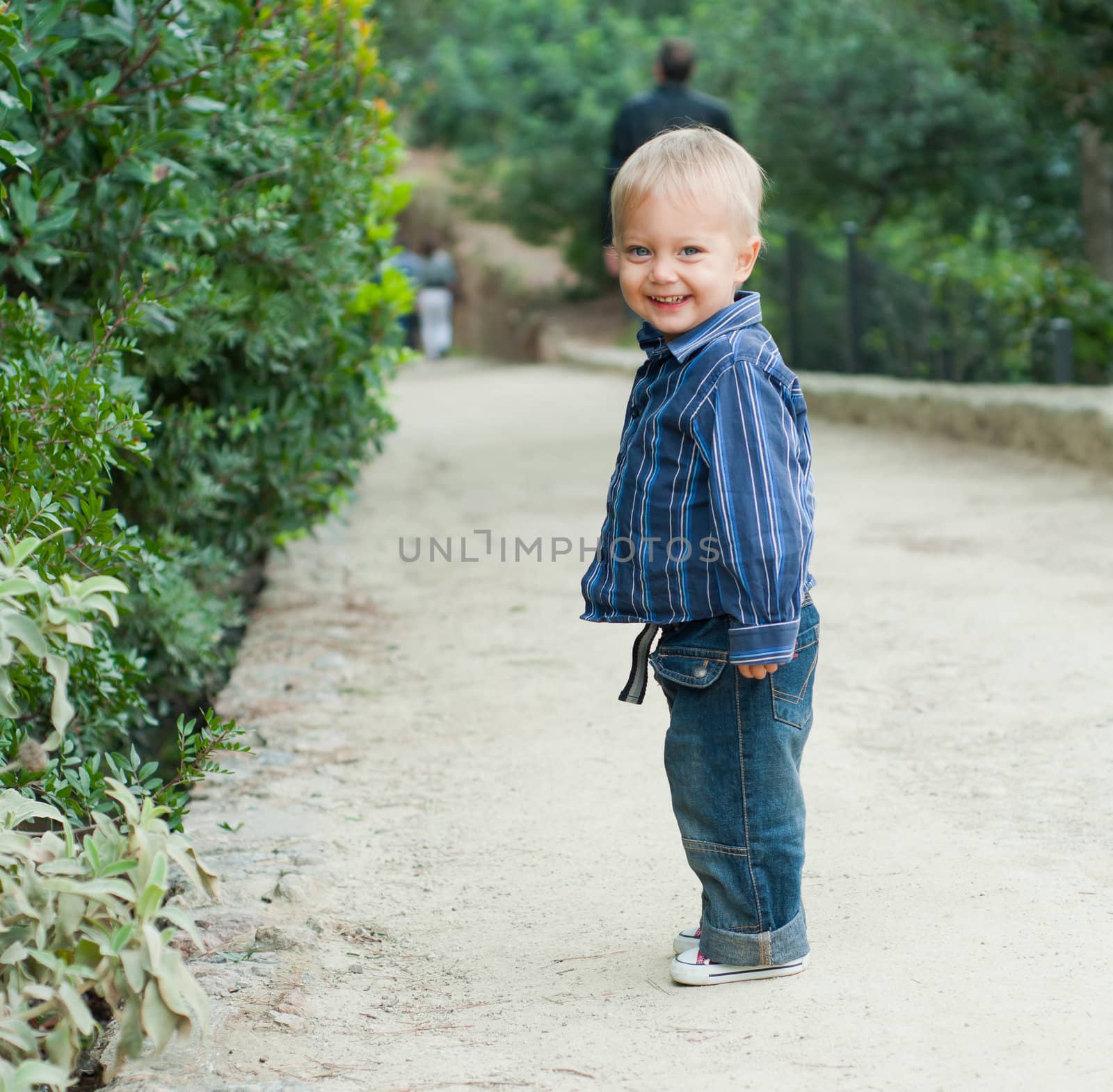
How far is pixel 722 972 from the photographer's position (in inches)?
92.6

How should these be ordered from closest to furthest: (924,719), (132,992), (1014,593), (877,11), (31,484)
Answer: (132,992) → (31,484) → (924,719) → (1014,593) → (877,11)

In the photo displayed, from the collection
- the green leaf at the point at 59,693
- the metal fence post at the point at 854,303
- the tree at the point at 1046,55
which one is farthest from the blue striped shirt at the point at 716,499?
the metal fence post at the point at 854,303

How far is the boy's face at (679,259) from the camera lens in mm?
2307

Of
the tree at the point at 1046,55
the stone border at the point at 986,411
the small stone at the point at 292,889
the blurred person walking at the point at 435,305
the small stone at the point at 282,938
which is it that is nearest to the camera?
the small stone at the point at 282,938

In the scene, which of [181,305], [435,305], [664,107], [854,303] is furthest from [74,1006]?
[435,305]

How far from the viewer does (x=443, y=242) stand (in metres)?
24.0

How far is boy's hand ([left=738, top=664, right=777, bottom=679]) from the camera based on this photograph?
221 cm

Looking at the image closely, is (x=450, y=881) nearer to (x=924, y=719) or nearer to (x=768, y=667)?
(x=768, y=667)

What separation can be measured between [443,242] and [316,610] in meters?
19.9

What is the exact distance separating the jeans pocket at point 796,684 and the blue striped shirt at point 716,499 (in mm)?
94

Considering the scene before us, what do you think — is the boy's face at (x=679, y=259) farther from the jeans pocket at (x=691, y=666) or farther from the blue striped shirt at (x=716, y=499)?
the jeans pocket at (x=691, y=666)

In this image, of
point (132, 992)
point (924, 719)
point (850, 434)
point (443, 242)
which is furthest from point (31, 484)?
point (443, 242)

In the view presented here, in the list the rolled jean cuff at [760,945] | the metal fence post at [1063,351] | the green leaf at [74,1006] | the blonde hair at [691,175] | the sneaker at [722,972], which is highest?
the blonde hair at [691,175]

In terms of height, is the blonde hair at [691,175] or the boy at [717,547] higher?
the blonde hair at [691,175]
